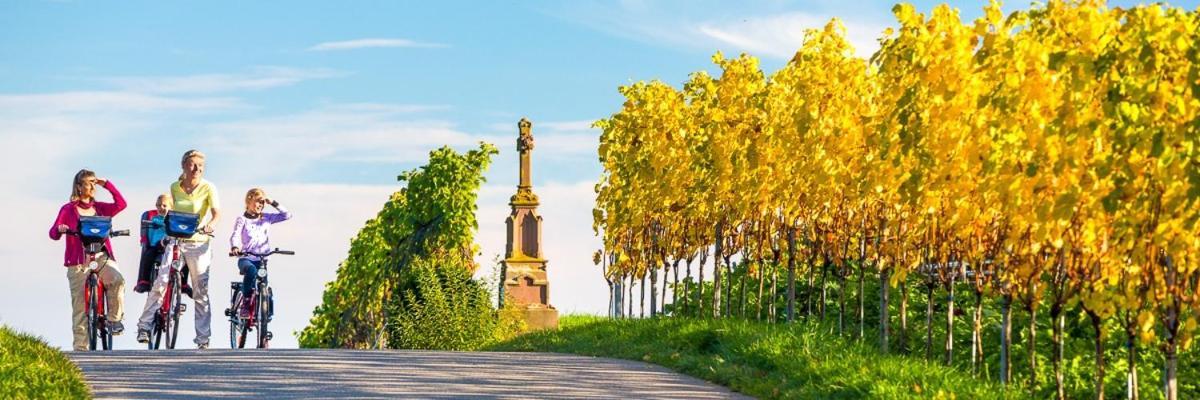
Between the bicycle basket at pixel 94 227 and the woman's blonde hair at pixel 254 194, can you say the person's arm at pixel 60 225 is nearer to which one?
the bicycle basket at pixel 94 227

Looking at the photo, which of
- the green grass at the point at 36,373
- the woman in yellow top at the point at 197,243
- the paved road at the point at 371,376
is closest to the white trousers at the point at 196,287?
the woman in yellow top at the point at 197,243

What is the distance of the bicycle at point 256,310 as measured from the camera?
1684 cm

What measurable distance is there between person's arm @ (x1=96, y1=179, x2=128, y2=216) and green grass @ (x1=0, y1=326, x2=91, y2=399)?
3300 mm

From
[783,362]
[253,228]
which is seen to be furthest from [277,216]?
[783,362]

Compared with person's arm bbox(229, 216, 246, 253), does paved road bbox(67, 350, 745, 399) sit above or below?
below

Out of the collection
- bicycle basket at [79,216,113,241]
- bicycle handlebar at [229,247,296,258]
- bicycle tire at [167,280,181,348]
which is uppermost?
bicycle basket at [79,216,113,241]

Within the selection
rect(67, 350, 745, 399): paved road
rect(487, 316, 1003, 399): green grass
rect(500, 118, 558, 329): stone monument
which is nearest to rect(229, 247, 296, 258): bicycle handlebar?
rect(67, 350, 745, 399): paved road

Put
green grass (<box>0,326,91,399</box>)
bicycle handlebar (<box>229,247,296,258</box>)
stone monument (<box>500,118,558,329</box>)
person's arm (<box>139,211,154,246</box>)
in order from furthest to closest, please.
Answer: stone monument (<box>500,118,558,329</box>)
bicycle handlebar (<box>229,247,296,258</box>)
person's arm (<box>139,211,154,246</box>)
green grass (<box>0,326,91,399</box>)

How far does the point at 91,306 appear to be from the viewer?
16031mm

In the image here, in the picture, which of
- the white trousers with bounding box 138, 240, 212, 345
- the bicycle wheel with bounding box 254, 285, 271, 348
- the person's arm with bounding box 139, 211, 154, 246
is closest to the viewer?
the white trousers with bounding box 138, 240, 212, 345

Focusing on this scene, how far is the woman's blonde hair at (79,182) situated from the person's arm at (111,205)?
0.64 feet

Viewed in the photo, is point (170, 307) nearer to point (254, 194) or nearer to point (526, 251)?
point (254, 194)

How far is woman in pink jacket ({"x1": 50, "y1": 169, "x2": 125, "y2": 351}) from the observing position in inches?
628

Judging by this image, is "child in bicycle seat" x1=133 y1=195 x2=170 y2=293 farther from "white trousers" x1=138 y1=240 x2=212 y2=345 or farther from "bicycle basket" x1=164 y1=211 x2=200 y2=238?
"bicycle basket" x1=164 y1=211 x2=200 y2=238
